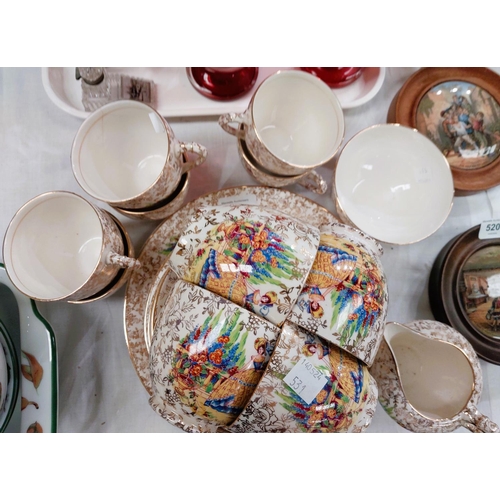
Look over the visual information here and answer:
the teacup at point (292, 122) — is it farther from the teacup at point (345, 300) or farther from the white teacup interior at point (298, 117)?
the teacup at point (345, 300)

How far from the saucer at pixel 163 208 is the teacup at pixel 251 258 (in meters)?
0.19

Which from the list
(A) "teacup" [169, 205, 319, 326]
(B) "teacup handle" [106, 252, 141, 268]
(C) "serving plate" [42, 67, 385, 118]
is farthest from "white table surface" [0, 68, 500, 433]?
(A) "teacup" [169, 205, 319, 326]

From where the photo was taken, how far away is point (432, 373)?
690 millimetres

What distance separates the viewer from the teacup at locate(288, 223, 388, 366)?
0.47 m

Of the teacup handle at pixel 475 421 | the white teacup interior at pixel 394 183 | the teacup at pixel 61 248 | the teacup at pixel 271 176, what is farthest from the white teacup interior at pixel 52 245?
the teacup handle at pixel 475 421

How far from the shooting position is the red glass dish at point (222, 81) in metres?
0.81

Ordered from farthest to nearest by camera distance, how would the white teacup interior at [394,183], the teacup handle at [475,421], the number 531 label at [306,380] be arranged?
the white teacup interior at [394,183] < the teacup handle at [475,421] < the number 531 label at [306,380]

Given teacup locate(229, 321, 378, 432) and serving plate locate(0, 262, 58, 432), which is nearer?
teacup locate(229, 321, 378, 432)

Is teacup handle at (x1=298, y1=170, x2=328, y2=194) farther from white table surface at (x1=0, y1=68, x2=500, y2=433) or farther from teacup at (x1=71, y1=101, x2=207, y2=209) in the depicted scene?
teacup at (x1=71, y1=101, x2=207, y2=209)

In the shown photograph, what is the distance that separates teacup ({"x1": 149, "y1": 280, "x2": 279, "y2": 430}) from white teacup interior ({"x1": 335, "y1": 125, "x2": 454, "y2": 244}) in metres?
0.39

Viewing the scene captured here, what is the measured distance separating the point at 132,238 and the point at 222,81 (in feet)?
1.26

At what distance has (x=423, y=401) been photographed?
68 cm

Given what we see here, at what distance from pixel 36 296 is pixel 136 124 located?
1.17 feet

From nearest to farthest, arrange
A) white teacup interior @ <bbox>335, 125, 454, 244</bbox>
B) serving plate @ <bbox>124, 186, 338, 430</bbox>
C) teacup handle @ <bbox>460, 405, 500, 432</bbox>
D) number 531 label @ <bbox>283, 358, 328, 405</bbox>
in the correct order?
→ number 531 label @ <bbox>283, 358, 328, 405</bbox>
teacup handle @ <bbox>460, 405, 500, 432</bbox>
serving plate @ <bbox>124, 186, 338, 430</bbox>
white teacup interior @ <bbox>335, 125, 454, 244</bbox>
